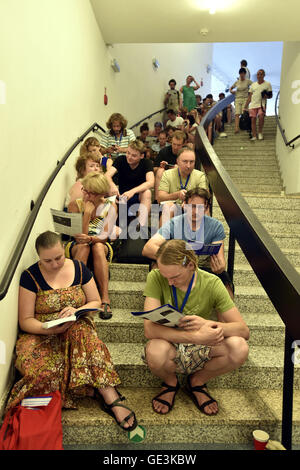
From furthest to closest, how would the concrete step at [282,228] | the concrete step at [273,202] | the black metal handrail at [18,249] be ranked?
1. the concrete step at [273,202]
2. the concrete step at [282,228]
3. the black metal handrail at [18,249]

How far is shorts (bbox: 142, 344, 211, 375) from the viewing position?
200 centimetres

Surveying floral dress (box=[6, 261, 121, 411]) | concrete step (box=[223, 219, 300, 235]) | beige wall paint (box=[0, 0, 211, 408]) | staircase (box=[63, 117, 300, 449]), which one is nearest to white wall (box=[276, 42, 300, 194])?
concrete step (box=[223, 219, 300, 235])

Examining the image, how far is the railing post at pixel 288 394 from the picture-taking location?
165 centimetres

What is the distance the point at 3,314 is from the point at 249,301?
1600 millimetres

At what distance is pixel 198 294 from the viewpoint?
6.66 feet

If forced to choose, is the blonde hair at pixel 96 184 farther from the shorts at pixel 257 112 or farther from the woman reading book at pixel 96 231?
the shorts at pixel 257 112

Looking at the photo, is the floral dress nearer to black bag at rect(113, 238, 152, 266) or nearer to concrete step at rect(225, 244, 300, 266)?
black bag at rect(113, 238, 152, 266)

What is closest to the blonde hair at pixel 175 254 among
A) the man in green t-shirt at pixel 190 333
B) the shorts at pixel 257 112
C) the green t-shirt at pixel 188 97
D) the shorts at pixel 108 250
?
the man in green t-shirt at pixel 190 333

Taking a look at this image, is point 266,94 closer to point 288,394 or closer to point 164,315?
point 164,315

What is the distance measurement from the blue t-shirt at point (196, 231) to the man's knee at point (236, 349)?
80 cm

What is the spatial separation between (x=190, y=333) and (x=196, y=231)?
0.85m

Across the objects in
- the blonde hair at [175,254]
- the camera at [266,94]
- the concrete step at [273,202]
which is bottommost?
the blonde hair at [175,254]

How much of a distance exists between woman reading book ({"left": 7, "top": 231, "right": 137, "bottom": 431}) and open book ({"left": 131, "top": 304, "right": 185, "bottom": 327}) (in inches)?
13.9

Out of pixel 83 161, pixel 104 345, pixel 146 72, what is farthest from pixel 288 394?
pixel 146 72
